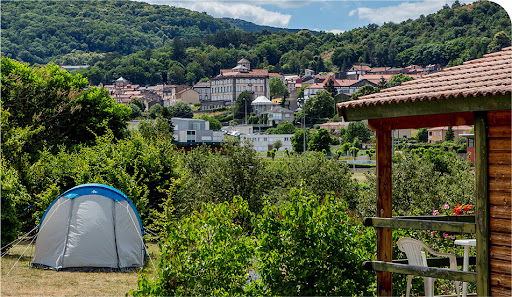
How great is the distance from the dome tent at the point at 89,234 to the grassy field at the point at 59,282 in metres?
0.44

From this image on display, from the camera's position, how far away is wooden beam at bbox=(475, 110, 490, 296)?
5.47 m

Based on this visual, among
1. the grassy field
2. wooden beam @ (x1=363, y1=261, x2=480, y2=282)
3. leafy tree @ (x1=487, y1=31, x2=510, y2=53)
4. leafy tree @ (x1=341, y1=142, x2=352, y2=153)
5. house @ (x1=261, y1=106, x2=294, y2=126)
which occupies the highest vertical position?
leafy tree @ (x1=487, y1=31, x2=510, y2=53)

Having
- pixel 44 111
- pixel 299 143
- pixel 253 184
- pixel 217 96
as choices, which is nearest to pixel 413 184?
pixel 253 184

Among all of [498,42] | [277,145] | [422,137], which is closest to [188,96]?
[277,145]

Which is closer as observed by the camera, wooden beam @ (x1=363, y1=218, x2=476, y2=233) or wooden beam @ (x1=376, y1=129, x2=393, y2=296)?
wooden beam @ (x1=363, y1=218, x2=476, y2=233)

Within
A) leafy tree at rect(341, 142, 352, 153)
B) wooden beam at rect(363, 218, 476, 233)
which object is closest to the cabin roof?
wooden beam at rect(363, 218, 476, 233)

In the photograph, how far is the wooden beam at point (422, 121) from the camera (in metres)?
6.44

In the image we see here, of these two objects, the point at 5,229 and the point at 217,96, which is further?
the point at 217,96

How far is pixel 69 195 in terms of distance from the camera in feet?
45.2

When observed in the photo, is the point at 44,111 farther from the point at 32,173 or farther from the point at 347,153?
the point at 347,153

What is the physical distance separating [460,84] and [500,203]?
1.22 meters

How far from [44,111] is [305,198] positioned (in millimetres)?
28051

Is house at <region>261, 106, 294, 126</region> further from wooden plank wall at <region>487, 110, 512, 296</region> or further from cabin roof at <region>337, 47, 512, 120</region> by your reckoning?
wooden plank wall at <region>487, 110, 512, 296</region>

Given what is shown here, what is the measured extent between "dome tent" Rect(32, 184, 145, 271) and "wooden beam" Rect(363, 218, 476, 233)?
833 centimetres
